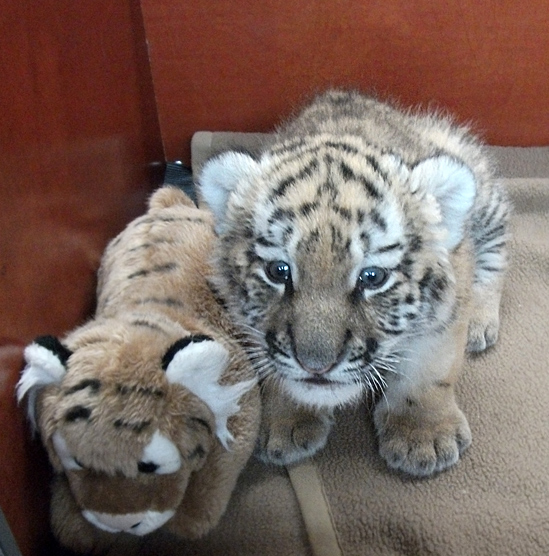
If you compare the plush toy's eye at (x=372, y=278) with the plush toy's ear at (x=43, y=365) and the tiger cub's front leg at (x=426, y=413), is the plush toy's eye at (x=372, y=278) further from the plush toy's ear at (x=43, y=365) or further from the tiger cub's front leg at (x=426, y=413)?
the plush toy's ear at (x=43, y=365)

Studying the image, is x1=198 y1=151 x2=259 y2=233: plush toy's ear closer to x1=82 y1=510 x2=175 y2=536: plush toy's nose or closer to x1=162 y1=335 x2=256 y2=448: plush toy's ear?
x1=162 y1=335 x2=256 y2=448: plush toy's ear

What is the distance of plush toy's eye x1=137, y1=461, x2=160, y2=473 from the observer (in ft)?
3.06

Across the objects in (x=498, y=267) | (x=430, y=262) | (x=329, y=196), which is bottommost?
(x=498, y=267)

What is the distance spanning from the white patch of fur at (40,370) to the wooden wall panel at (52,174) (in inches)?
1.2

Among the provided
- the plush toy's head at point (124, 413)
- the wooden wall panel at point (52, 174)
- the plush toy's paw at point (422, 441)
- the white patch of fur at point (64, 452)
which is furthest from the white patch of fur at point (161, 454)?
the plush toy's paw at point (422, 441)

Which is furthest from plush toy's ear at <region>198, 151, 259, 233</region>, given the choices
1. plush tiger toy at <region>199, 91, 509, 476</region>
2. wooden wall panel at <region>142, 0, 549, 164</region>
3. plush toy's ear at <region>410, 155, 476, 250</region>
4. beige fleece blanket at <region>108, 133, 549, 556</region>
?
wooden wall panel at <region>142, 0, 549, 164</region>

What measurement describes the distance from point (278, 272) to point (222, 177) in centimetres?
24

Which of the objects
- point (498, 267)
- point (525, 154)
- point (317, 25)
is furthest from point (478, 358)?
point (317, 25)

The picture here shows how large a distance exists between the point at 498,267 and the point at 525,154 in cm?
59

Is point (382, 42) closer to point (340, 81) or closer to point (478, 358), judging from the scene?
point (340, 81)

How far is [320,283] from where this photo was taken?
1.02 meters

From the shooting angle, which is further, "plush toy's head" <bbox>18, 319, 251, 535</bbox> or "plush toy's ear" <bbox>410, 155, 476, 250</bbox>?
"plush toy's ear" <bbox>410, 155, 476, 250</bbox>

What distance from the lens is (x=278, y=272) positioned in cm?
108

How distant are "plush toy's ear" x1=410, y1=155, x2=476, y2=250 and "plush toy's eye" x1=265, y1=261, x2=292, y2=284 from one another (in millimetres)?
256
